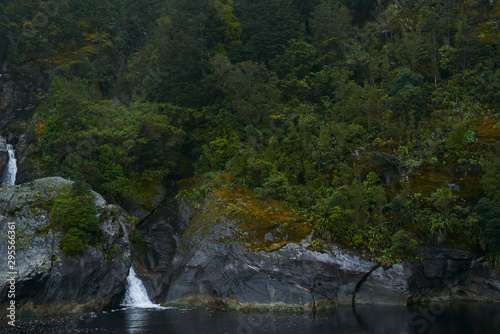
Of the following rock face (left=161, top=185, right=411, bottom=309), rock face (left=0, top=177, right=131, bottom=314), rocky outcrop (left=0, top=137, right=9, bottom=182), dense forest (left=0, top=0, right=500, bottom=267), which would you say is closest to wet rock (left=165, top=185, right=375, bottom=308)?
rock face (left=161, top=185, right=411, bottom=309)

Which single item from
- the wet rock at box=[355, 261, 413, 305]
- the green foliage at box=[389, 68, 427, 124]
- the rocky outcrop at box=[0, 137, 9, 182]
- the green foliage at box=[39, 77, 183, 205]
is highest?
the green foliage at box=[389, 68, 427, 124]

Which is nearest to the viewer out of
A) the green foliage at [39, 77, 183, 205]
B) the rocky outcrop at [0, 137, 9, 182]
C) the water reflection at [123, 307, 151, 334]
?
the water reflection at [123, 307, 151, 334]

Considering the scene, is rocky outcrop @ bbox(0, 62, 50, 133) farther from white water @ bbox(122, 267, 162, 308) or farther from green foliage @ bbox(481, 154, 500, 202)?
green foliage @ bbox(481, 154, 500, 202)

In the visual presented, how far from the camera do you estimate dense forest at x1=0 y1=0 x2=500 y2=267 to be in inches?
1120

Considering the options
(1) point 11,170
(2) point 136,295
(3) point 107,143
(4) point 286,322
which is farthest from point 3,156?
(4) point 286,322

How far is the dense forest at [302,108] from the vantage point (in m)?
28.5

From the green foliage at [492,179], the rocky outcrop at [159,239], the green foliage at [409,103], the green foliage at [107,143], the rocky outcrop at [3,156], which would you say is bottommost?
the rocky outcrop at [159,239]

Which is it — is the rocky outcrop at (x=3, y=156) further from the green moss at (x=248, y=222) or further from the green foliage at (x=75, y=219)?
the green moss at (x=248, y=222)

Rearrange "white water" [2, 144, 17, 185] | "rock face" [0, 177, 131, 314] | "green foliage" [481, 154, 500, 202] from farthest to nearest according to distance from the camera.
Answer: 1. "white water" [2, 144, 17, 185]
2. "green foliage" [481, 154, 500, 202]
3. "rock face" [0, 177, 131, 314]

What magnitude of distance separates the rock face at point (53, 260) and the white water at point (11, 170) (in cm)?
728

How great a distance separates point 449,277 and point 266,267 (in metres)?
11.6

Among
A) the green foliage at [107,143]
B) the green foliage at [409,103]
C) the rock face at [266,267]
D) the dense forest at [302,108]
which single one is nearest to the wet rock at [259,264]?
the rock face at [266,267]

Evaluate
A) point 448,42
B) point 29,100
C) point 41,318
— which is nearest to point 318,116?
point 448,42

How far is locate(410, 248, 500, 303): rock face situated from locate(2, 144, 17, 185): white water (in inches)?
1228
